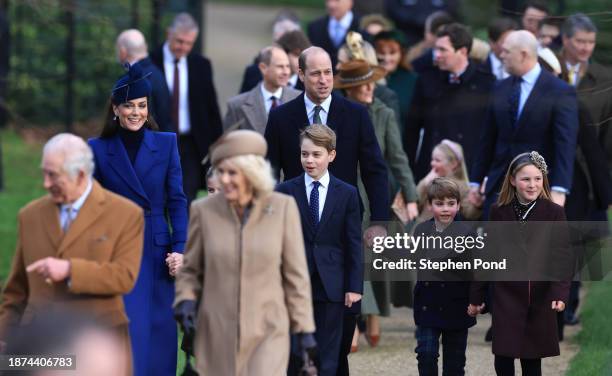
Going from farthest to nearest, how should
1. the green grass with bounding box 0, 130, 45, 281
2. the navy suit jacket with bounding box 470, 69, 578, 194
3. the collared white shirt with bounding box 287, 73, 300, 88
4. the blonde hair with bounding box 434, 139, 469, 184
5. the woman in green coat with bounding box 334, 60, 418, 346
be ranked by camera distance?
the green grass with bounding box 0, 130, 45, 281
the collared white shirt with bounding box 287, 73, 300, 88
the blonde hair with bounding box 434, 139, 469, 184
the woman in green coat with bounding box 334, 60, 418, 346
the navy suit jacket with bounding box 470, 69, 578, 194

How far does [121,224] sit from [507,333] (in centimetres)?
269

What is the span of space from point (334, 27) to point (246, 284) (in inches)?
330

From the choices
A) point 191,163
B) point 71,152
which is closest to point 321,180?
point 71,152

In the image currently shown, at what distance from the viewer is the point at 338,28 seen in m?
15.7

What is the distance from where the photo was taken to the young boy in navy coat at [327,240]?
8984mm

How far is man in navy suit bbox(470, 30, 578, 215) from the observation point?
37.6ft

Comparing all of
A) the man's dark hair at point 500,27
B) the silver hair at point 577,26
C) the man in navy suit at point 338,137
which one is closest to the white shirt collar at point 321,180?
the man in navy suit at point 338,137

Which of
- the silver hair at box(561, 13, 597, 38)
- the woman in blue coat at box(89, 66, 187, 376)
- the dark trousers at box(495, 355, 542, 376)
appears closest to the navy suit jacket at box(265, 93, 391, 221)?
the woman in blue coat at box(89, 66, 187, 376)

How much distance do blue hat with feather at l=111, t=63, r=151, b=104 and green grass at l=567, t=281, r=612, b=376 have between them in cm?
346

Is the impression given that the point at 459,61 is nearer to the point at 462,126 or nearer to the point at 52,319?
the point at 462,126

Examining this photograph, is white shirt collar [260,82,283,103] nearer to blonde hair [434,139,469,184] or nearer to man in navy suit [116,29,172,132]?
blonde hair [434,139,469,184]

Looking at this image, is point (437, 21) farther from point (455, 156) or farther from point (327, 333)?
point (327, 333)

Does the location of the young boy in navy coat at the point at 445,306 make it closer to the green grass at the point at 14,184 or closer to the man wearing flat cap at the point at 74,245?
the man wearing flat cap at the point at 74,245

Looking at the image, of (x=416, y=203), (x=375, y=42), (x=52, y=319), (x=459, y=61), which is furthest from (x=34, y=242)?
(x=375, y=42)
